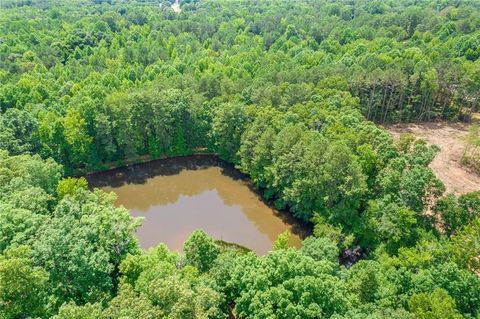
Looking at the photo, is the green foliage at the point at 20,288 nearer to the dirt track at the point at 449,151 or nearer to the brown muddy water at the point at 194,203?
the brown muddy water at the point at 194,203

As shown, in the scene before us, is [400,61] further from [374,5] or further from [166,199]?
[374,5]

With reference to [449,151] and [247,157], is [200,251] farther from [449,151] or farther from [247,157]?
[449,151]

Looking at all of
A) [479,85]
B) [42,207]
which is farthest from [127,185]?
[479,85]

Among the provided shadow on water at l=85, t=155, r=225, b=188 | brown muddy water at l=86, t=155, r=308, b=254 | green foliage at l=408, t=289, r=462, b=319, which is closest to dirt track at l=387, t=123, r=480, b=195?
brown muddy water at l=86, t=155, r=308, b=254

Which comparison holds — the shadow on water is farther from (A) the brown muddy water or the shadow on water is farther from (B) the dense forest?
(B) the dense forest

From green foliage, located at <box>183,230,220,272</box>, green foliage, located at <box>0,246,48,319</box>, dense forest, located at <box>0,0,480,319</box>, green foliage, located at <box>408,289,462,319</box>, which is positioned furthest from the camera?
green foliage, located at <box>183,230,220,272</box>

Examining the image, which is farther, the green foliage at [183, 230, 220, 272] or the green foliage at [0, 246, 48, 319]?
the green foliage at [183, 230, 220, 272]

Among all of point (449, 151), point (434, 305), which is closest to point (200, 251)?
Answer: point (434, 305)
